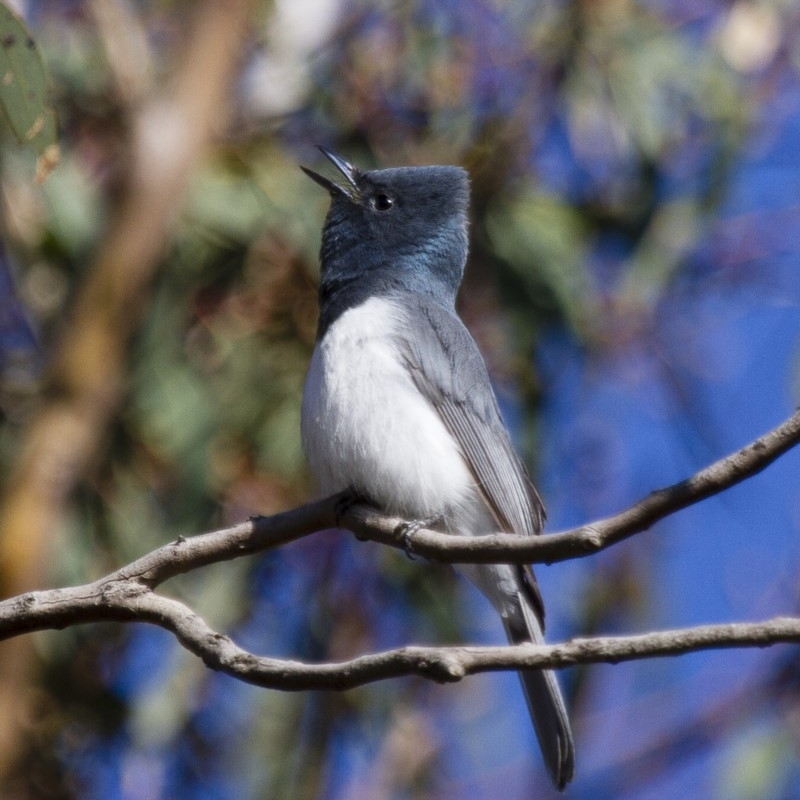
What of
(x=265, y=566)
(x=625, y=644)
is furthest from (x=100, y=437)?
(x=625, y=644)

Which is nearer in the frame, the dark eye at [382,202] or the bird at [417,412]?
the bird at [417,412]

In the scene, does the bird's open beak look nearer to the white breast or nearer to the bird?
the bird

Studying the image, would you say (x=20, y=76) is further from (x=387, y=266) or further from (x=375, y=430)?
(x=387, y=266)

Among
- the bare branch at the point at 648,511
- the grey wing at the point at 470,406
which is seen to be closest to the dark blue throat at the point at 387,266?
the grey wing at the point at 470,406

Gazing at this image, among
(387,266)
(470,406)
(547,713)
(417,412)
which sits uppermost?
(387,266)

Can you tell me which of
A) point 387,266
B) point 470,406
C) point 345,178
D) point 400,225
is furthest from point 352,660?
point 345,178

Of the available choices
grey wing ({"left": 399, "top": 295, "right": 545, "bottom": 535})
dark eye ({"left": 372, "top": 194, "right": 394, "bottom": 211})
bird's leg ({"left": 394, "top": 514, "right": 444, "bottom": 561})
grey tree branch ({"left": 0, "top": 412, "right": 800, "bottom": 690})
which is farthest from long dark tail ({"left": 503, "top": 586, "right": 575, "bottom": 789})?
dark eye ({"left": 372, "top": 194, "right": 394, "bottom": 211})

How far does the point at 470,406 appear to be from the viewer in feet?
11.5

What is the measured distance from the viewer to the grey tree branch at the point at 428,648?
73.9 inches

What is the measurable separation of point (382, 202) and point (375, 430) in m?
0.96

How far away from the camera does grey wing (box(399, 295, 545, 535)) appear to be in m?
3.37

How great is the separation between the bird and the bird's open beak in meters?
0.06

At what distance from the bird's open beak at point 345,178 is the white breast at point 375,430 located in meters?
0.69

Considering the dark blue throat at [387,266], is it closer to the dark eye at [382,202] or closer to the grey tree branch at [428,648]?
the dark eye at [382,202]
